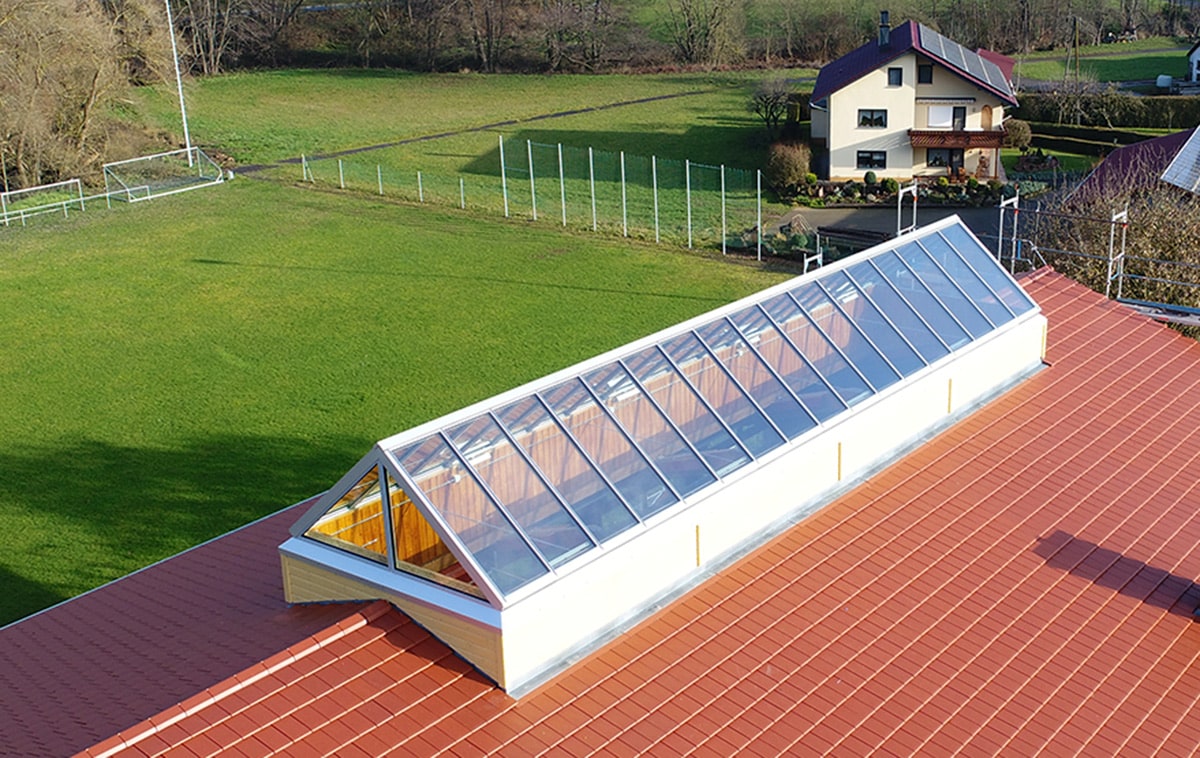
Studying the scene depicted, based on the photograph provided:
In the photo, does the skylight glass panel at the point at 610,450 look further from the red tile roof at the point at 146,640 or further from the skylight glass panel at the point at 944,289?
the skylight glass panel at the point at 944,289

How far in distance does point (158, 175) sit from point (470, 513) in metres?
42.8

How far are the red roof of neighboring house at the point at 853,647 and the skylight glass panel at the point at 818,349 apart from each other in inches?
41.0

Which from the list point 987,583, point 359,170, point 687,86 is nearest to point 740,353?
point 987,583

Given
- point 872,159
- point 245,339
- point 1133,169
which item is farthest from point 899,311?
point 872,159

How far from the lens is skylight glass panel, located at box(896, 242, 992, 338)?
16.6 metres

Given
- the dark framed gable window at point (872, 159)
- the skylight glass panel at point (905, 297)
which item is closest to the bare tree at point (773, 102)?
the dark framed gable window at point (872, 159)

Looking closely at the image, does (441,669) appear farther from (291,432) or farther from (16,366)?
(16,366)

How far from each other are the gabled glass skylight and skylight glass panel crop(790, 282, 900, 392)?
0.02 meters

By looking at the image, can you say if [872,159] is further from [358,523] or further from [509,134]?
[358,523]

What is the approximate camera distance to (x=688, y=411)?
1317 cm

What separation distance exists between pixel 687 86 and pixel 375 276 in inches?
1578

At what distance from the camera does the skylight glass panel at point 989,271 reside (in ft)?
57.1

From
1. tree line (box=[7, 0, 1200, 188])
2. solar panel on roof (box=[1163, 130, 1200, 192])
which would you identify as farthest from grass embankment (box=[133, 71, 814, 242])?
solar panel on roof (box=[1163, 130, 1200, 192])

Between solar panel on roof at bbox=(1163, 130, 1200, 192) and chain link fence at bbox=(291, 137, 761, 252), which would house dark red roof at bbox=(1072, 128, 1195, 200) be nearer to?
solar panel on roof at bbox=(1163, 130, 1200, 192)
